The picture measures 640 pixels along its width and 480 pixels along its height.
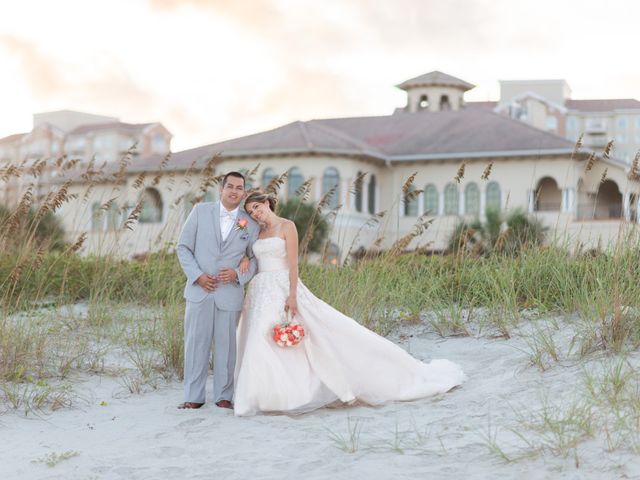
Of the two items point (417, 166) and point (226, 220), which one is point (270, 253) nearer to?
point (226, 220)

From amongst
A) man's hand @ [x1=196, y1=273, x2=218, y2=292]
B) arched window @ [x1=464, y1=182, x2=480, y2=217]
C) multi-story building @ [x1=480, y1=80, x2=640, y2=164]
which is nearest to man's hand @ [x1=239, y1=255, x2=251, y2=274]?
man's hand @ [x1=196, y1=273, x2=218, y2=292]

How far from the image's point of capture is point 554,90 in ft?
324

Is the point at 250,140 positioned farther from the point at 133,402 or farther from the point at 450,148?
the point at 133,402

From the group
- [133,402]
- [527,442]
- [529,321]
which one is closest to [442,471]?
[527,442]

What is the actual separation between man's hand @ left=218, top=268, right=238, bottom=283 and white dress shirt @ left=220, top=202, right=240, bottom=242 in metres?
0.25

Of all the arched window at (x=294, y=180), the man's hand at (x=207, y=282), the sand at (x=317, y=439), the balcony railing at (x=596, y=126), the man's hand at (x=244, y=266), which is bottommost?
the sand at (x=317, y=439)

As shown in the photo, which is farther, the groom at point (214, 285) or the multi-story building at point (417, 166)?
the multi-story building at point (417, 166)

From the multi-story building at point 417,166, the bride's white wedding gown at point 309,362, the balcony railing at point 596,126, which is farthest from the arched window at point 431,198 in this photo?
the balcony railing at point 596,126

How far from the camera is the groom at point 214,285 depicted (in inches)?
279

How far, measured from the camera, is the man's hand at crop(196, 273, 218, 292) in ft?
23.0

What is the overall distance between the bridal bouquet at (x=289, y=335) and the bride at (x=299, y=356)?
0.30ft

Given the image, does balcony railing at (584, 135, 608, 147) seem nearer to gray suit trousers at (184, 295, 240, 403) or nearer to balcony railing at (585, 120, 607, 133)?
balcony railing at (585, 120, 607, 133)

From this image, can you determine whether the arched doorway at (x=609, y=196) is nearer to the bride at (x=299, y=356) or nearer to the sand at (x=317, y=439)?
the bride at (x=299, y=356)

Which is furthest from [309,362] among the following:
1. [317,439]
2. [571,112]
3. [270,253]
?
[571,112]
